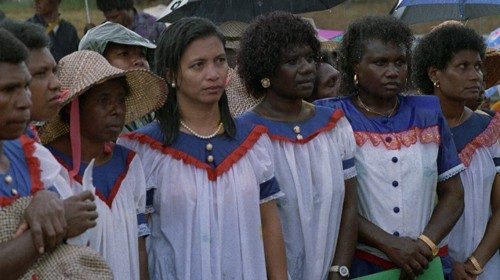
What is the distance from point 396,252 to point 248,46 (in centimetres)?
123

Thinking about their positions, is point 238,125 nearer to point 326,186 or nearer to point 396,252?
point 326,186

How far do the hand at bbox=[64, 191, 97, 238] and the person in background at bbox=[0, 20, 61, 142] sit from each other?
531 mm

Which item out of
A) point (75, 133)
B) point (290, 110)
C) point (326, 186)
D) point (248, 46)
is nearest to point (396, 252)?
point (326, 186)

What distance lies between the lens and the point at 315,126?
5355mm

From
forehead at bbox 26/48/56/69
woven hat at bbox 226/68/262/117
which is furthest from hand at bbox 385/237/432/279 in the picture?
forehead at bbox 26/48/56/69

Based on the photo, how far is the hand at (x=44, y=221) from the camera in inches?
148

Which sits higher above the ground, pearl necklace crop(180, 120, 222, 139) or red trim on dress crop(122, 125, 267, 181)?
pearl necklace crop(180, 120, 222, 139)

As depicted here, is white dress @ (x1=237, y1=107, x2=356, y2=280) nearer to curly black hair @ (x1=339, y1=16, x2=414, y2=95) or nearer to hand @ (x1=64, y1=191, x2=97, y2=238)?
curly black hair @ (x1=339, y1=16, x2=414, y2=95)

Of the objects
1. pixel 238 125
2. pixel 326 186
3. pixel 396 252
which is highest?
pixel 238 125

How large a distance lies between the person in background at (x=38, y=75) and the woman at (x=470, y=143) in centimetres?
243

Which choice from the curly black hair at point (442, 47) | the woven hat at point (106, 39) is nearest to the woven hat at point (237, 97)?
the woven hat at point (106, 39)

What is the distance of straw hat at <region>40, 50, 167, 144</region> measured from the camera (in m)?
4.71

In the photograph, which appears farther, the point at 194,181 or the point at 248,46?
the point at 248,46

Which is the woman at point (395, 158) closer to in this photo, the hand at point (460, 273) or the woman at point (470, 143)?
the hand at point (460, 273)
